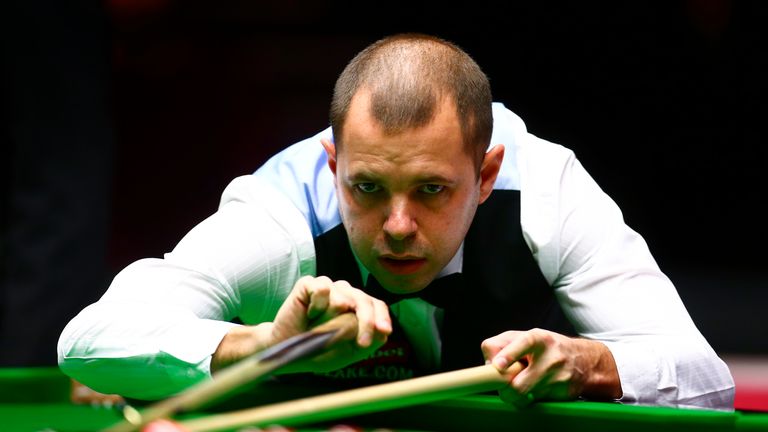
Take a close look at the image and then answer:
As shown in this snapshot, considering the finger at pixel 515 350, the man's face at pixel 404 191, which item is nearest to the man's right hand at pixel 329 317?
the finger at pixel 515 350

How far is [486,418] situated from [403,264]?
533mm

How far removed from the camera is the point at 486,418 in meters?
2.47

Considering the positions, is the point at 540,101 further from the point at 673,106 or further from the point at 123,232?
the point at 123,232

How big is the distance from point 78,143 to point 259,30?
2.11m

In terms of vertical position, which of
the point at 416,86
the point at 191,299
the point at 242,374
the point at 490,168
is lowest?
the point at 242,374

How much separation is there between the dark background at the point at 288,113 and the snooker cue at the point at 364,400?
284 cm

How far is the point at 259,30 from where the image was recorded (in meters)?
6.85

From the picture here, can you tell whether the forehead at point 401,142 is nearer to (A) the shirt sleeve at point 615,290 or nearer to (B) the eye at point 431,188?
(B) the eye at point 431,188

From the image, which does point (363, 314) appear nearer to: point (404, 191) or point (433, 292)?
point (404, 191)

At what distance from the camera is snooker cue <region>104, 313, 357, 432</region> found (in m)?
2.11

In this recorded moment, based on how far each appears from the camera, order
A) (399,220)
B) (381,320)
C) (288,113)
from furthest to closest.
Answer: (288,113), (399,220), (381,320)

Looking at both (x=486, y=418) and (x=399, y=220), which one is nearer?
(x=486, y=418)

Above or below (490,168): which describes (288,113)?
above

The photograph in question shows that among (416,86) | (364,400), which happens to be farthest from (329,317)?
(416,86)
